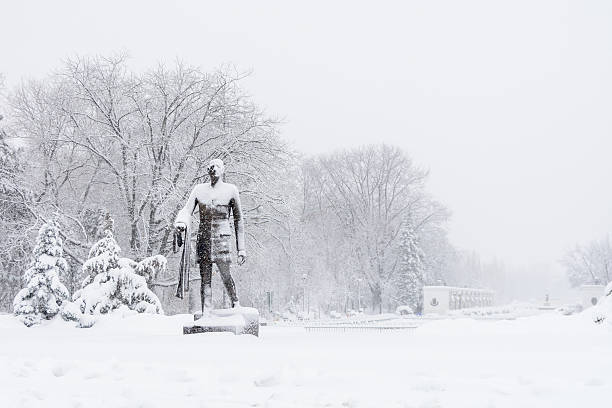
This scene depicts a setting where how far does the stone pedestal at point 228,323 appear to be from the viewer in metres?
10.0

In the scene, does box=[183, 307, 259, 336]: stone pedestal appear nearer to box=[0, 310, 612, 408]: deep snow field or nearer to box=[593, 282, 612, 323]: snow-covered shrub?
box=[0, 310, 612, 408]: deep snow field

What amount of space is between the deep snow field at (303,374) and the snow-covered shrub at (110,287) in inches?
313

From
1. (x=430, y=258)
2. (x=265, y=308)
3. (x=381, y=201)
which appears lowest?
(x=265, y=308)

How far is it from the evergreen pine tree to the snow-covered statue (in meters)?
51.9

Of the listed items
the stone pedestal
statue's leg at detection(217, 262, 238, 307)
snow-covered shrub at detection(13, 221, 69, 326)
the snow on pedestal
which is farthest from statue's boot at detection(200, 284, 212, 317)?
the snow on pedestal

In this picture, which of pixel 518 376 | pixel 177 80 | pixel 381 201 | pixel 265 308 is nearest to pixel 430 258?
pixel 381 201

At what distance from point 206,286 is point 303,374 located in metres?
5.56

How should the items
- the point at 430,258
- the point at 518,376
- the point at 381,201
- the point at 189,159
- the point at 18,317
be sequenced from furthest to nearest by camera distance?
the point at 430,258 → the point at 381,201 → the point at 189,159 → the point at 18,317 → the point at 518,376

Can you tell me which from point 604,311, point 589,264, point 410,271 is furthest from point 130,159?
point 589,264

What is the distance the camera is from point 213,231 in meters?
10.8

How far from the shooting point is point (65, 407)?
479 cm

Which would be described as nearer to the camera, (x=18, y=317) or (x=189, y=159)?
(x=18, y=317)

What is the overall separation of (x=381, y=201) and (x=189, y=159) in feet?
120

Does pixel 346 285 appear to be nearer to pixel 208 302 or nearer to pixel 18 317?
pixel 18 317
